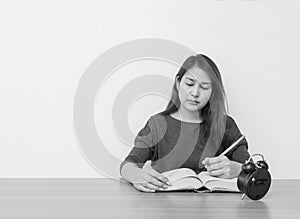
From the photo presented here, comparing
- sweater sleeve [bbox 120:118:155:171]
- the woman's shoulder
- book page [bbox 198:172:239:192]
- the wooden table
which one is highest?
the woman's shoulder

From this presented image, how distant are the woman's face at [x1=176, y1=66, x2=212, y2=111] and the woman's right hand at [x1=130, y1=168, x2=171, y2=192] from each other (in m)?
0.32

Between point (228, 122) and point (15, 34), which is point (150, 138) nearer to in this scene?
point (228, 122)

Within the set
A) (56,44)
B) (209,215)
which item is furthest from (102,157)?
(209,215)

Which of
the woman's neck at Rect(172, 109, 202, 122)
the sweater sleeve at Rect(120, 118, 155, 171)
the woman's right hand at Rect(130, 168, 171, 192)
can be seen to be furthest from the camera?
the woman's neck at Rect(172, 109, 202, 122)

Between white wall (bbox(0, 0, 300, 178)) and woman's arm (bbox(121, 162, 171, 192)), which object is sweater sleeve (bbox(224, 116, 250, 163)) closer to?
white wall (bbox(0, 0, 300, 178))

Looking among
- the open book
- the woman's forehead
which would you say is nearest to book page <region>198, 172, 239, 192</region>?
the open book

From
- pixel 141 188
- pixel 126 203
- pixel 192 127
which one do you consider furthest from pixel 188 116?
pixel 126 203

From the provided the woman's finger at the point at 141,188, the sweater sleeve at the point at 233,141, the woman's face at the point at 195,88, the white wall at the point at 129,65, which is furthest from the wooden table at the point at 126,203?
the woman's face at the point at 195,88

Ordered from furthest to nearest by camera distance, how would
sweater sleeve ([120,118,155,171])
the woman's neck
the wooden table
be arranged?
the woman's neck, sweater sleeve ([120,118,155,171]), the wooden table

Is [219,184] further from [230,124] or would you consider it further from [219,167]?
[230,124]

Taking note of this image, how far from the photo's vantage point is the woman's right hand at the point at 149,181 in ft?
4.75

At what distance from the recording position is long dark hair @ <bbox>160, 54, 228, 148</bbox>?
1.73m

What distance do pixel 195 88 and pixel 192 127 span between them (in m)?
0.14

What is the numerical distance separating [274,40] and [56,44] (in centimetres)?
78
